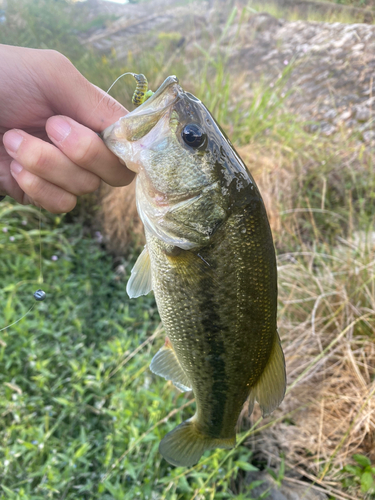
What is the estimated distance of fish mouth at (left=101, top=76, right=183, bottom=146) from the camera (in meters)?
1.00

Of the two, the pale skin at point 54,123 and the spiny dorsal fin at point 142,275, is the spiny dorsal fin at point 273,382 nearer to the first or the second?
the spiny dorsal fin at point 142,275

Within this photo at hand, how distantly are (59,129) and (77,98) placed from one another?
6.0 inches

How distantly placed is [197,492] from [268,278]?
136 centimetres

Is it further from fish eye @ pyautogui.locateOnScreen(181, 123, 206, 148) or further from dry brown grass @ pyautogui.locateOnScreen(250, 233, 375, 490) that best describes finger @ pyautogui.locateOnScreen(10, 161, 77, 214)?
dry brown grass @ pyautogui.locateOnScreen(250, 233, 375, 490)

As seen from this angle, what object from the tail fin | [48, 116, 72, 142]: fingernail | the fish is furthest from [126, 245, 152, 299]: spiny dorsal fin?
the tail fin

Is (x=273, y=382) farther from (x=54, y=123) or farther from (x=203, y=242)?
(x=54, y=123)

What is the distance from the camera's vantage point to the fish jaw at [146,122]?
39.4 inches

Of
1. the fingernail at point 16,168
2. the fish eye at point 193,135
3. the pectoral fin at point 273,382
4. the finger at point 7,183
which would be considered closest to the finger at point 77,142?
the fingernail at point 16,168

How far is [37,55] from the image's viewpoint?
119 cm

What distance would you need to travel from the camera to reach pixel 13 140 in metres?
1.18

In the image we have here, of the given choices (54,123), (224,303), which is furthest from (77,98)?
(224,303)

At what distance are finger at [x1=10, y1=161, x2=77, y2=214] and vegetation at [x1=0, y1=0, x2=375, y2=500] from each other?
18cm

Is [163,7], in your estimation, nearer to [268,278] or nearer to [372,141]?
[372,141]

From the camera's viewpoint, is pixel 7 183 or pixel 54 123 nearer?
pixel 54 123
